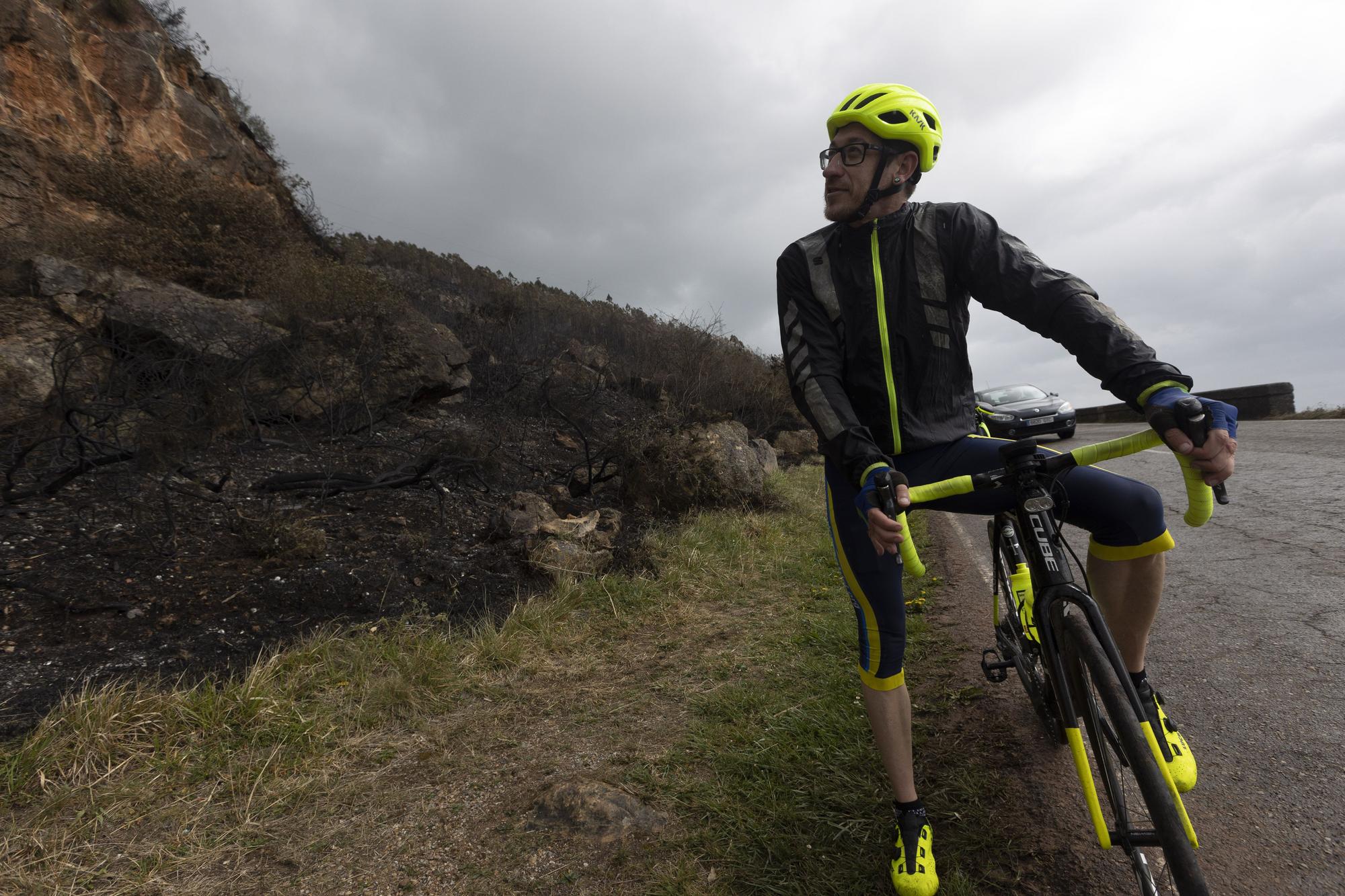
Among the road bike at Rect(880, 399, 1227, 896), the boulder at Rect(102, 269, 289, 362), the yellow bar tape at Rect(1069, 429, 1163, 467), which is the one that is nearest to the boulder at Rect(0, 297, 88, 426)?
the boulder at Rect(102, 269, 289, 362)

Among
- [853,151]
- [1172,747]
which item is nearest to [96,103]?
[853,151]

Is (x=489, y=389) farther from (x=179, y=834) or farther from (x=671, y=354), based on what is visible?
(x=179, y=834)

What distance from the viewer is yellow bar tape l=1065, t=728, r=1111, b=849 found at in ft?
4.98

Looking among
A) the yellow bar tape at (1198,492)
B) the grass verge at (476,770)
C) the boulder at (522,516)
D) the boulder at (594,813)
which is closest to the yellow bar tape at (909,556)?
the yellow bar tape at (1198,492)

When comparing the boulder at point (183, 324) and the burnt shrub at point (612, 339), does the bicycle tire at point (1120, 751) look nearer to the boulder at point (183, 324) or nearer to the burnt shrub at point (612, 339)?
the boulder at point (183, 324)

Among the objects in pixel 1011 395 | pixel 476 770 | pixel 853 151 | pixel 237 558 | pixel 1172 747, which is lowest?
pixel 476 770

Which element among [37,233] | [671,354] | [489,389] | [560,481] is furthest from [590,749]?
[671,354]

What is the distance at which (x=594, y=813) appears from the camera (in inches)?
96.1

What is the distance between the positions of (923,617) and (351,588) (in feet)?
12.6

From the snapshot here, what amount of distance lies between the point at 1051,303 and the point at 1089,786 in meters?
1.28

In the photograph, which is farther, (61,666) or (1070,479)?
(61,666)

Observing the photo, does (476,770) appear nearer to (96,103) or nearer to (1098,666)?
(1098,666)

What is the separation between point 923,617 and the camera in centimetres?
433

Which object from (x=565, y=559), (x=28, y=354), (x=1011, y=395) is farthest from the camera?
(x=1011, y=395)
